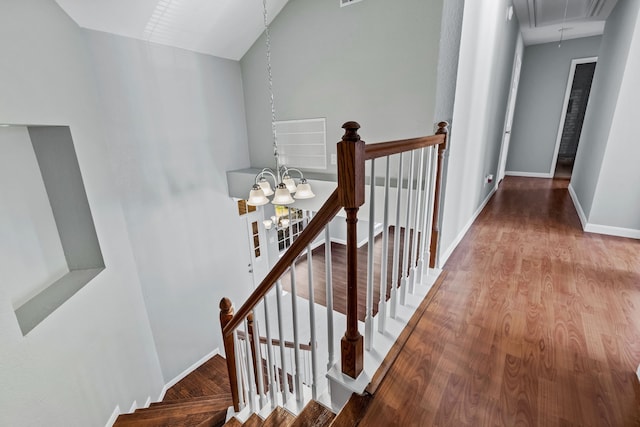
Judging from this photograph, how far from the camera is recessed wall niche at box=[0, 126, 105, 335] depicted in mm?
1922

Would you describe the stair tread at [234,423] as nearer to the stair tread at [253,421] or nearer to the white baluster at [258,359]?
the stair tread at [253,421]

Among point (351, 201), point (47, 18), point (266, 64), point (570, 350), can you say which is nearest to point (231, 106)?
point (266, 64)

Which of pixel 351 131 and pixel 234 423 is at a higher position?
pixel 351 131

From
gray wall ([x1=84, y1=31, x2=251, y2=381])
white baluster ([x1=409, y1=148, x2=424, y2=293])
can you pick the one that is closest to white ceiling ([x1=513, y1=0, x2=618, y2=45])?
white baluster ([x1=409, y1=148, x2=424, y2=293])

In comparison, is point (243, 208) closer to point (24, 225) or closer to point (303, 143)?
point (303, 143)

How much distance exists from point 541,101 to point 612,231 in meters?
4.35

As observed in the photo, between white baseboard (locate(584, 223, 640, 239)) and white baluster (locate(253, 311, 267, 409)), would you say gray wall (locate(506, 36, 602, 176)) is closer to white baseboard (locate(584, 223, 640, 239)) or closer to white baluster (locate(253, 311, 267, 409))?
white baseboard (locate(584, 223, 640, 239))

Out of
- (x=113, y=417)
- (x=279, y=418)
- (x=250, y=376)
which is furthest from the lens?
(x=113, y=417)

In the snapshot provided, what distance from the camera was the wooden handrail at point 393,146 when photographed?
106 centimetres

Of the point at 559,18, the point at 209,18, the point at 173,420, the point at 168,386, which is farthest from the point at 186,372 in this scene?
the point at 559,18

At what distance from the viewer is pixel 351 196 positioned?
1002mm

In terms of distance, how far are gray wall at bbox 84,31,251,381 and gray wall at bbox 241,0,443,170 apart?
29.3 inches

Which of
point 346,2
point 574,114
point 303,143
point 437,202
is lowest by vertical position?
point 437,202

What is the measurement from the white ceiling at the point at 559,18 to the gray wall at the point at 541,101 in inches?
10.9
